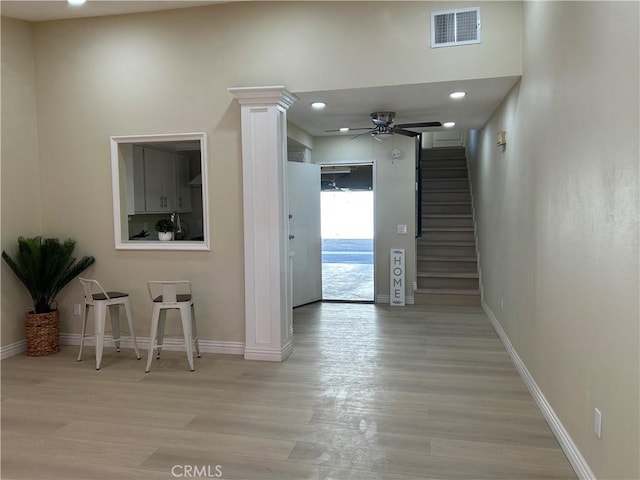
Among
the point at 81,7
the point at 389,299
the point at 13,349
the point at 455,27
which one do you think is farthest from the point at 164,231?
the point at 389,299

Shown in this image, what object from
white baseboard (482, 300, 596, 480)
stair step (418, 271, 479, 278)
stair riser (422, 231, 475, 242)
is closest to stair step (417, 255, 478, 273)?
stair step (418, 271, 479, 278)

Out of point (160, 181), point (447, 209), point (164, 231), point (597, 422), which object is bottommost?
point (597, 422)

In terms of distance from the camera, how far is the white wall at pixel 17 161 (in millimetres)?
4297

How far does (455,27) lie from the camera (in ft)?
12.3

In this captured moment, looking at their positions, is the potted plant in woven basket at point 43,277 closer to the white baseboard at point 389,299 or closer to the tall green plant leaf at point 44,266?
the tall green plant leaf at point 44,266

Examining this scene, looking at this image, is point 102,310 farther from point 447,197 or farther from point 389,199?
point 447,197

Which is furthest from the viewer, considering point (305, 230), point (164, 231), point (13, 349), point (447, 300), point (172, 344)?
point (305, 230)

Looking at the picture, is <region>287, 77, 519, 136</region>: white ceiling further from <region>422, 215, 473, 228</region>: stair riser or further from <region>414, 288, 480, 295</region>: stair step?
<region>414, 288, 480, 295</region>: stair step

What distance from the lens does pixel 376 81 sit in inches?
153

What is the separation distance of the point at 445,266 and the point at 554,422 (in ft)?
14.4

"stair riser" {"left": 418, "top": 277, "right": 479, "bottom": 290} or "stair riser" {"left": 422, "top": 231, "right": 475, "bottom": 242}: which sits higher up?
"stair riser" {"left": 422, "top": 231, "right": 475, "bottom": 242}

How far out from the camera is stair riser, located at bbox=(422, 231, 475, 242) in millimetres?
7305

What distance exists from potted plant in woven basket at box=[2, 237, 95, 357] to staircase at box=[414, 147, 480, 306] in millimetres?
4485

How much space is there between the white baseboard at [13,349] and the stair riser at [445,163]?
6.88m
